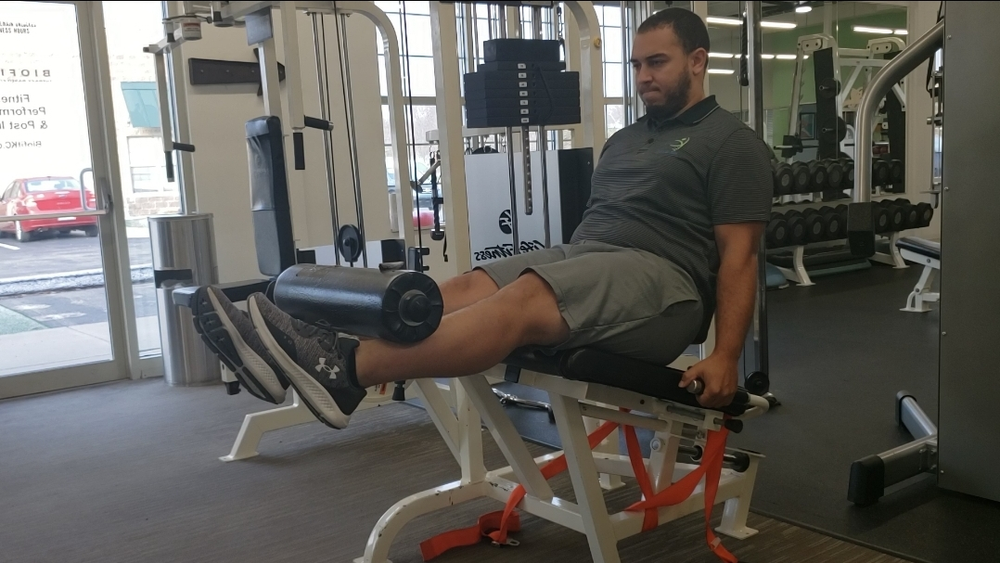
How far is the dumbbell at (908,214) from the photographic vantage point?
605 cm

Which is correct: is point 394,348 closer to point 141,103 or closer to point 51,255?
point 51,255

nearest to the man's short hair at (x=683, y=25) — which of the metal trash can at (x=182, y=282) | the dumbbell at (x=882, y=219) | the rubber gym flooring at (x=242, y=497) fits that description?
the rubber gym flooring at (x=242, y=497)

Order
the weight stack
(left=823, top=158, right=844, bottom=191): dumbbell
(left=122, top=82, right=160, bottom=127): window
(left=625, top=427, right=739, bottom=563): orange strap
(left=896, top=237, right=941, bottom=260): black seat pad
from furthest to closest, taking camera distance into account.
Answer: (left=823, top=158, right=844, bottom=191): dumbbell, (left=122, top=82, right=160, bottom=127): window, (left=896, top=237, right=941, bottom=260): black seat pad, the weight stack, (left=625, top=427, right=739, bottom=563): orange strap

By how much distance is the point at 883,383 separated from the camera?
330 cm

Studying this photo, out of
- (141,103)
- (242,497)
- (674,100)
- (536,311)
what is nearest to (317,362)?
(536,311)

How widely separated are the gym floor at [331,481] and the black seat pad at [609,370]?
484mm

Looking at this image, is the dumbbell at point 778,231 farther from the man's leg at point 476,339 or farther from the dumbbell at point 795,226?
the man's leg at point 476,339

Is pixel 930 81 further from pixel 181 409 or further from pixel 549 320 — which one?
pixel 181 409

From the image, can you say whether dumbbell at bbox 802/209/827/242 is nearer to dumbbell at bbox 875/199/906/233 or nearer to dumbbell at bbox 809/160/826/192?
dumbbell at bbox 809/160/826/192

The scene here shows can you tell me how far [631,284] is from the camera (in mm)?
1675

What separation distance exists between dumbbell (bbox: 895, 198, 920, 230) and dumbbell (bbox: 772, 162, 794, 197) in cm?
98

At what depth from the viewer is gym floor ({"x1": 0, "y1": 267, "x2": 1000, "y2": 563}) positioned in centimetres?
200

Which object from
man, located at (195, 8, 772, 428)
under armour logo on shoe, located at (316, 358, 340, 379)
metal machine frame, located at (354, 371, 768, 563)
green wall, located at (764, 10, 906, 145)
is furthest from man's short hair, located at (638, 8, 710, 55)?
green wall, located at (764, 10, 906, 145)

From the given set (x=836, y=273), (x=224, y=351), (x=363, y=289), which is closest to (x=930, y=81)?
(x=363, y=289)
